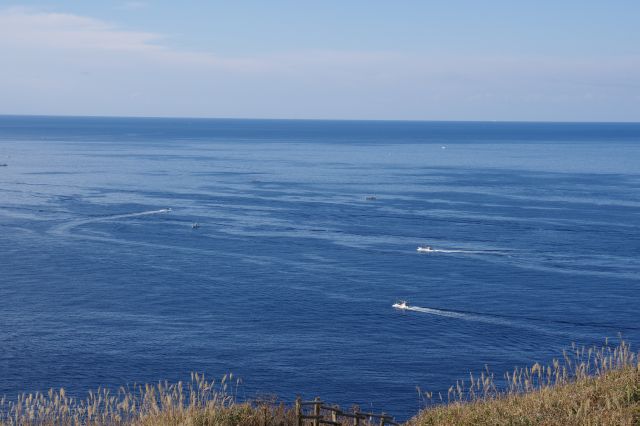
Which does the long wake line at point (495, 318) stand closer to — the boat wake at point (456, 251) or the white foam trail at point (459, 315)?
the white foam trail at point (459, 315)

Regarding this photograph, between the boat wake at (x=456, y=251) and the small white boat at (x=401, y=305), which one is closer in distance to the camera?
the small white boat at (x=401, y=305)

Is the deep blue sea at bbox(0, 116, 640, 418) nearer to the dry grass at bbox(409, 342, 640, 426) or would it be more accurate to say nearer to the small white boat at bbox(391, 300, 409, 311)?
the small white boat at bbox(391, 300, 409, 311)

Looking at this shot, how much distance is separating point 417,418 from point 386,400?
28.2 metres

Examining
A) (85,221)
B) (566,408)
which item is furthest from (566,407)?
(85,221)

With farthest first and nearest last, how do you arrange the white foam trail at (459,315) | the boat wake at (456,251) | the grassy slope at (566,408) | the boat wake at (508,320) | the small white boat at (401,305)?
1. the boat wake at (456,251)
2. the small white boat at (401,305)
3. the white foam trail at (459,315)
4. the boat wake at (508,320)
5. the grassy slope at (566,408)

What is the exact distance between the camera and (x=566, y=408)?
25.1 metres

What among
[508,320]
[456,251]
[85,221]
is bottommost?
[508,320]

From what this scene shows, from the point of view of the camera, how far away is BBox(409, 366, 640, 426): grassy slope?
76.6 ft

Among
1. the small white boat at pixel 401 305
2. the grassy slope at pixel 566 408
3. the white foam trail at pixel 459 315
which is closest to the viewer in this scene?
the grassy slope at pixel 566 408

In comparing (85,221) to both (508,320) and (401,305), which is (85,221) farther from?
A: (508,320)

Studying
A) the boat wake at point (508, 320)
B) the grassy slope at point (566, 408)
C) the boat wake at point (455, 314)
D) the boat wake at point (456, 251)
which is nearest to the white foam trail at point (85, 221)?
the boat wake at point (456, 251)

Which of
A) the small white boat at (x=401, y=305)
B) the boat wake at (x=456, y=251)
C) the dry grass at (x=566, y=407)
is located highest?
the dry grass at (x=566, y=407)

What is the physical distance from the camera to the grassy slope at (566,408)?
919 inches

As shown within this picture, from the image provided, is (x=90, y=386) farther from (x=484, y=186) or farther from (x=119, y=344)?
(x=484, y=186)
